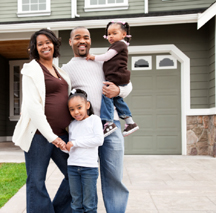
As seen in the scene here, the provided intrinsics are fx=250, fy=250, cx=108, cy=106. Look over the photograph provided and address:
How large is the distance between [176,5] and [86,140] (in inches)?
260

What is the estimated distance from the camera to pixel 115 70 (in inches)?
89.9

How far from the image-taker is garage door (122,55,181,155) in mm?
6855

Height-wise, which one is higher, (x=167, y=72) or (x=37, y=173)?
(x=167, y=72)

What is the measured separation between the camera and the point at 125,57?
2424 mm

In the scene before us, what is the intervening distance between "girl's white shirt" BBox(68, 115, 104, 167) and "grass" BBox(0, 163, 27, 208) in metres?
1.65

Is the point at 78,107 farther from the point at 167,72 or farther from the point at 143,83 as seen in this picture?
the point at 167,72

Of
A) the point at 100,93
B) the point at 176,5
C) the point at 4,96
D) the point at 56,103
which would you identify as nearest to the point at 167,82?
the point at 176,5

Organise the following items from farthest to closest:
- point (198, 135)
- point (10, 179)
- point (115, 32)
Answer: point (198, 135), point (10, 179), point (115, 32)

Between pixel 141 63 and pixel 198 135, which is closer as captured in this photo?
pixel 198 135

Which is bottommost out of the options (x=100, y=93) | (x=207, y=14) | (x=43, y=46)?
(x=100, y=93)

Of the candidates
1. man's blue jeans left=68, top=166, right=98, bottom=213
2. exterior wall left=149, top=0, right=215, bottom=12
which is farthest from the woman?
exterior wall left=149, top=0, right=215, bottom=12

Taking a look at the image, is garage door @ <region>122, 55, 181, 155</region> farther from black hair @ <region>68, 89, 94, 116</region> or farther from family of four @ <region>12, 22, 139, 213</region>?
black hair @ <region>68, 89, 94, 116</region>

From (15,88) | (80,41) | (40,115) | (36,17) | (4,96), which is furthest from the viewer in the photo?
(15,88)

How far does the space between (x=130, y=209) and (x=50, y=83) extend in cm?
186
